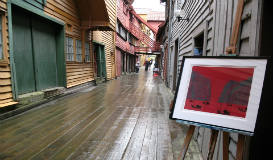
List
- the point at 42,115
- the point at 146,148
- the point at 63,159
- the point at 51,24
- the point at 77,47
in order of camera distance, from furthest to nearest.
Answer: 1. the point at 77,47
2. the point at 51,24
3. the point at 42,115
4. the point at 146,148
5. the point at 63,159

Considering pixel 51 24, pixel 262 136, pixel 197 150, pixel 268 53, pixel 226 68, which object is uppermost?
pixel 51 24

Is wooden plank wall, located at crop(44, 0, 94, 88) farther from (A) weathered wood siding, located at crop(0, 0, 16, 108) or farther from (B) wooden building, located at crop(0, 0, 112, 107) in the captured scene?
(A) weathered wood siding, located at crop(0, 0, 16, 108)

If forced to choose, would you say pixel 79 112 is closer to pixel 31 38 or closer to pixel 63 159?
pixel 63 159

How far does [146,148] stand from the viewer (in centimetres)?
267

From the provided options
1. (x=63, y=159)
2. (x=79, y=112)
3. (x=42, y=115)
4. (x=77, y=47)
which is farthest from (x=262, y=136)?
(x=77, y=47)

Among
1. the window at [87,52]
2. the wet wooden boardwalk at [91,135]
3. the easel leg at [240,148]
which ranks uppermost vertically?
the window at [87,52]

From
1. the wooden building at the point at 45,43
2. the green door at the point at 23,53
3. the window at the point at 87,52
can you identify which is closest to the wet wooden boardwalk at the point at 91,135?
the green door at the point at 23,53

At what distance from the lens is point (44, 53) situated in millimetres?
5652

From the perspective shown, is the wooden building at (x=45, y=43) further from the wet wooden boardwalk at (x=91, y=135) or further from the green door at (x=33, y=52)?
the wet wooden boardwalk at (x=91, y=135)

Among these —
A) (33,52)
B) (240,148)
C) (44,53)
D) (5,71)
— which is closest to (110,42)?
(44,53)

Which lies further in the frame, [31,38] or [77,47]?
[77,47]

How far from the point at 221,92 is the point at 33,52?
207 inches

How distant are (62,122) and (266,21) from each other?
3700 millimetres

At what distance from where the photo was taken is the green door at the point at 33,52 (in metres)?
4.51
